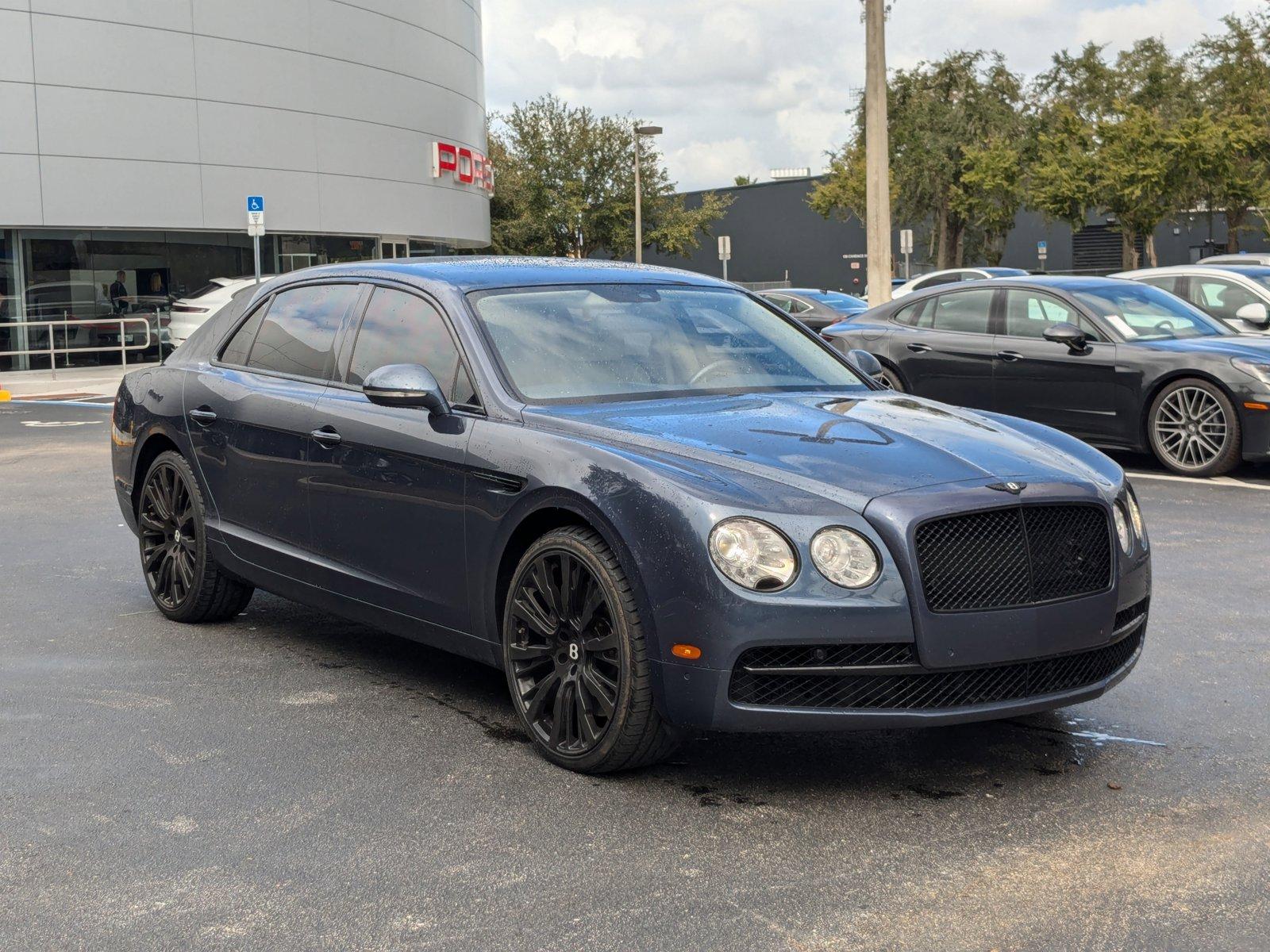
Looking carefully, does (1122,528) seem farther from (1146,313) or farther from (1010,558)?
(1146,313)

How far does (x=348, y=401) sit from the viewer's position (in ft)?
18.5

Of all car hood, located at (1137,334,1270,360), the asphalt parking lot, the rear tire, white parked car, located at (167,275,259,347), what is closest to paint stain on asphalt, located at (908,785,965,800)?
the asphalt parking lot

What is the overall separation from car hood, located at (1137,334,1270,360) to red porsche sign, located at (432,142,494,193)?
32222mm

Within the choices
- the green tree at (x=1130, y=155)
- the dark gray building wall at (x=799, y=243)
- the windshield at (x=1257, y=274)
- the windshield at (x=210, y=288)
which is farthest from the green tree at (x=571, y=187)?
the windshield at (x=1257, y=274)

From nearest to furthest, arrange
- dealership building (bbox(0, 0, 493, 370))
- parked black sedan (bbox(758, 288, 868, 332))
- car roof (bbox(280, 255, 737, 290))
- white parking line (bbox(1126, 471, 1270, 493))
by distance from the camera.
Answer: car roof (bbox(280, 255, 737, 290)) < white parking line (bbox(1126, 471, 1270, 493)) < parked black sedan (bbox(758, 288, 868, 332)) < dealership building (bbox(0, 0, 493, 370))

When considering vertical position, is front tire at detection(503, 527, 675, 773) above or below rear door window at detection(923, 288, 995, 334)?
below

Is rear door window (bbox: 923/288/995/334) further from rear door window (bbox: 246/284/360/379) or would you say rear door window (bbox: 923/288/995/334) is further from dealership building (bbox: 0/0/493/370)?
dealership building (bbox: 0/0/493/370)

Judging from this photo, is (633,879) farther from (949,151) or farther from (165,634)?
(949,151)

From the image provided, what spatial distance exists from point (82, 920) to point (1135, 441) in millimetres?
9564

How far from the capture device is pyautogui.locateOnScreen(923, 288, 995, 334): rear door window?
12625 millimetres

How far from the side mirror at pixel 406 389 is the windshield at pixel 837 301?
22.7m

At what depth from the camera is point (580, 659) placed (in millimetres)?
4508

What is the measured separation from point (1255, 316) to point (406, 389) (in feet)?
31.6

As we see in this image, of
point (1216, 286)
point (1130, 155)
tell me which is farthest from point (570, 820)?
point (1130, 155)
